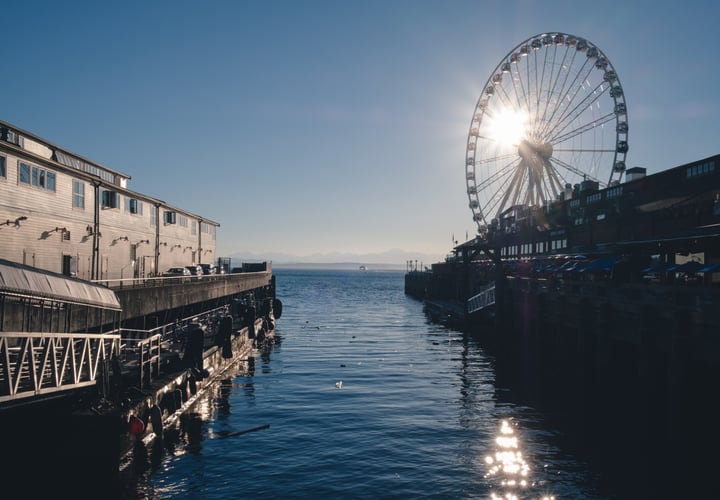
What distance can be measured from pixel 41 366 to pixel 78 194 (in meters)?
20.3

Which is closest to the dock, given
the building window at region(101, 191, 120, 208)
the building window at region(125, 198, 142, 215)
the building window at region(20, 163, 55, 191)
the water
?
the water

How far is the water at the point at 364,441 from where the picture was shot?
57.3 ft

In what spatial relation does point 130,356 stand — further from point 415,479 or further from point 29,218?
point 415,479

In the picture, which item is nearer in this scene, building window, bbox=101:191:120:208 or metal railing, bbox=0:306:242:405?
metal railing, bbox=0:306:242:405

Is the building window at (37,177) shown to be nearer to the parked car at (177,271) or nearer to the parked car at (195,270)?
the parked car at (177,271)

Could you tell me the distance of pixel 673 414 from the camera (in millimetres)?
22297

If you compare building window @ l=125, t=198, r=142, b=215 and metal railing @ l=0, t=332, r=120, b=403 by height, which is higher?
building window @ l=125, t=198, r=142, b=215

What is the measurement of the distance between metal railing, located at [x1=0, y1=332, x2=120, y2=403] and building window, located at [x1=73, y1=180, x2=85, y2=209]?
15.0m

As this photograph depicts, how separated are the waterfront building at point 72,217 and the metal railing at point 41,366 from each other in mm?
10757

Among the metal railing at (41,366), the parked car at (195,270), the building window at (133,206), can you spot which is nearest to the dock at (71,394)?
the metal railing at (41,366)

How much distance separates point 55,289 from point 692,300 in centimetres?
2250

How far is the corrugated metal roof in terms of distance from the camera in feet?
45.1

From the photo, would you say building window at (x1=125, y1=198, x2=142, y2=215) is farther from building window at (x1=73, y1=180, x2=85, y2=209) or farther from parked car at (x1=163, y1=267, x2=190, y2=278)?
parked car at (x1=163, y1=267, x2=190, y2=278)

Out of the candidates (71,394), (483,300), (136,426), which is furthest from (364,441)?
(483,300)
